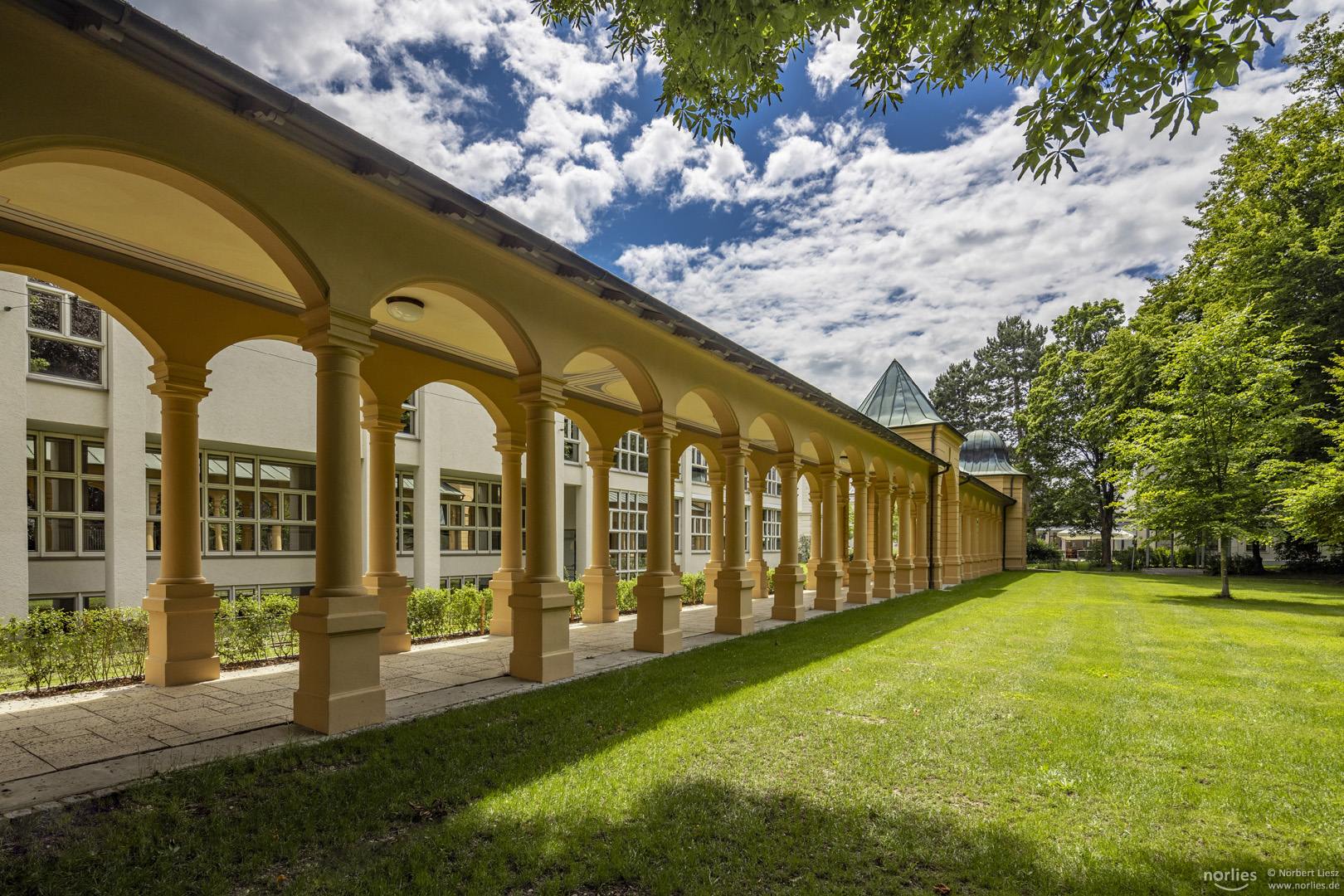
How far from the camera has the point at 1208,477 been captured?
19.2 m

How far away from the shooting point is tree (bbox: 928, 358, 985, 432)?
56.4 metres

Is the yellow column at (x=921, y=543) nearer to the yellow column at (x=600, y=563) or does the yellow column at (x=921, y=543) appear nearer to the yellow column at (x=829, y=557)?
the yellow column at (x=829, y=557)

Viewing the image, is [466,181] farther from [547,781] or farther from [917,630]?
[917,630]

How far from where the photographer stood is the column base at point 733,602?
12125mm

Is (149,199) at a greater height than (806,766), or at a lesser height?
greater

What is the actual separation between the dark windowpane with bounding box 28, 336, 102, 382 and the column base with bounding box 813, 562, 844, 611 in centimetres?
1550

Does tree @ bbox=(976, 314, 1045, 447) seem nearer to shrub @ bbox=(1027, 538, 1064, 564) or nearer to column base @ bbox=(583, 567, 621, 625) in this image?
shrub @ bbox=(1027, 538, 1064, 564)

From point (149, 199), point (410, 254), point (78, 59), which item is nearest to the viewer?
point (78, 59)

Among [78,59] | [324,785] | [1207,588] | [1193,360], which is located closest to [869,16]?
[78,59]

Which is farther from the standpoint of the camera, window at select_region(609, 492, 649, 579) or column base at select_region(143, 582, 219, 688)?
window at select_region(609, 492, 649, 579)

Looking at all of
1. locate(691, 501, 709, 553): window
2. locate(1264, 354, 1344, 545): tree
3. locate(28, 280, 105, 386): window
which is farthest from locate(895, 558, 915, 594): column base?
locate(28, 280, 105, 386): window

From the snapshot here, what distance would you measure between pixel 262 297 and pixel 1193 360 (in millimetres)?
22796

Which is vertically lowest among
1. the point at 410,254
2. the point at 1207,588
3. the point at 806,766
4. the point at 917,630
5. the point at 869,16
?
the point at 1207,588

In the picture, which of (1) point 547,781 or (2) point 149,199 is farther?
(2) point 149,199
